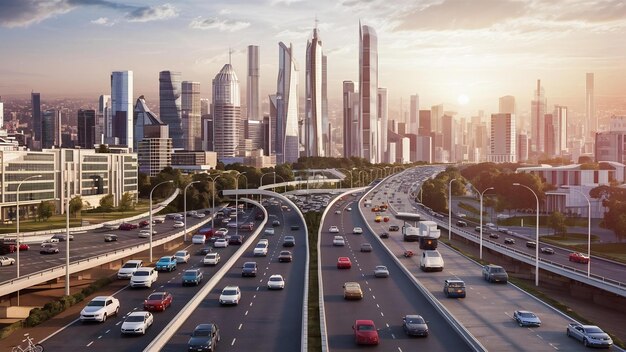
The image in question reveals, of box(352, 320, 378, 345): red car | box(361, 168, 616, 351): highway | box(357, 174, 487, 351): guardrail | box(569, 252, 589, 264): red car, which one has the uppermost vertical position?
box(352, 320, 378, 345): red car

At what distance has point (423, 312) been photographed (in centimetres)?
4181

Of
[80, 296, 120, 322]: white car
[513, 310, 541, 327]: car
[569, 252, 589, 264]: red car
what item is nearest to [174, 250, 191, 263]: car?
[80, 296, 120, 322]: white car

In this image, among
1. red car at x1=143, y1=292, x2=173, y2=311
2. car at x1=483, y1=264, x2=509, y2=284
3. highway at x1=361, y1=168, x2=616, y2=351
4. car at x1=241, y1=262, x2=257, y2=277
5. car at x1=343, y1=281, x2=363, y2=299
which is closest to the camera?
highway at x1=361, y1=168, x2=616, y2=351

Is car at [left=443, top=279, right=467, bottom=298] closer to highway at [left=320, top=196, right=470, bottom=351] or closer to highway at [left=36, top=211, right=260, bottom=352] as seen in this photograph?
highway at [left=320, top=196, right=470, bottom=351]

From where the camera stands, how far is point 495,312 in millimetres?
42219

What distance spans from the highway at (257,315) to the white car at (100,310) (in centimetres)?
459

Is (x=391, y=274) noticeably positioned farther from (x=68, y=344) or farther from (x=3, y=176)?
(x=3, y=176)

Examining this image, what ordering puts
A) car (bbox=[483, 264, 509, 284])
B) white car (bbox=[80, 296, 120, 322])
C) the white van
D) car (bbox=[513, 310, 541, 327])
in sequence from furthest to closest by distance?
1. the white van
2. car (bbox=[483, 264, 509, 284])
3. white car (bbox=[80, 296, 120, 322])
4. car (bbox=[513, 310, 541, 327])

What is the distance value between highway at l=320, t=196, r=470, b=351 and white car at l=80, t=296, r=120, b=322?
1232 cm

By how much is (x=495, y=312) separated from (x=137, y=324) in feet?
68.8

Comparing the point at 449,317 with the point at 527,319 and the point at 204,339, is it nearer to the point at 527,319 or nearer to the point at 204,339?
the point at 527,319

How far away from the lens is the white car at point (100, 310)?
126ft

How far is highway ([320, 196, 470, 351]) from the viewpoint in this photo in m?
34.2

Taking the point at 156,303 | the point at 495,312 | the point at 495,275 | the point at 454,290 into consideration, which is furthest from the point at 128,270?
the point at 495,312
